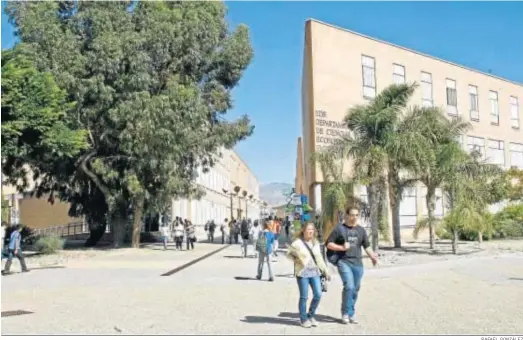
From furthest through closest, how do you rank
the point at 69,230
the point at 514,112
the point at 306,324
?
the point at 69,230 → the point at 514,112 → the point at 306,324

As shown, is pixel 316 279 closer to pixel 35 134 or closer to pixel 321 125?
pixel 35 134

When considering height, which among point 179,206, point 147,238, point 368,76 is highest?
point 368,76

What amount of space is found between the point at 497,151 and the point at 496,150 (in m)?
0.13

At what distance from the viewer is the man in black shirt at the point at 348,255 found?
8.39 m

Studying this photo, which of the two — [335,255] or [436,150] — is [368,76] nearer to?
[436,150]

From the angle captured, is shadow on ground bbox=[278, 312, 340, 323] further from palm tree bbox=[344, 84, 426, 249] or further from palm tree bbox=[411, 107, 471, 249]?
palm tree bbox=[411, 107, 471, 249]

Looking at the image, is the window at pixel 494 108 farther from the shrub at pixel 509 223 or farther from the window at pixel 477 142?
the shrub at pixel 509 223

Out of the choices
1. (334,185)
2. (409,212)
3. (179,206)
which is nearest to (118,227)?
(334,185)

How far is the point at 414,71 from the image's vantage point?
36.8 m

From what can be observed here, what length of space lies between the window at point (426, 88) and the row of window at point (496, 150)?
→ 4.36 metres

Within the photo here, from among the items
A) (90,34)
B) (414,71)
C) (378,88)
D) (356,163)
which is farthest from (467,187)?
(90,34)

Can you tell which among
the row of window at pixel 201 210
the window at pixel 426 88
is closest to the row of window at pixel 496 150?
the window at pixel 426 88

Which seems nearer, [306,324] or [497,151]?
[306,324]

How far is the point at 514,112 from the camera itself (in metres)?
44.2
